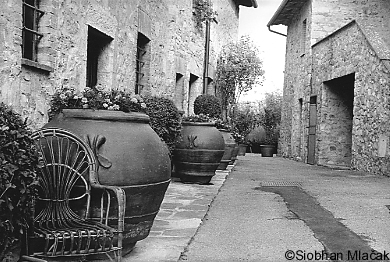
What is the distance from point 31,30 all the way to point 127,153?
2.77m

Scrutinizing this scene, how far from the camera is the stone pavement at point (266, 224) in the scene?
328cm

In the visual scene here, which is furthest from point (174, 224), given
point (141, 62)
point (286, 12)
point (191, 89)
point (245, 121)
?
point (245, 121)

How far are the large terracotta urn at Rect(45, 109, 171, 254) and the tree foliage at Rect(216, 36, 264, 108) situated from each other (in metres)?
12.2

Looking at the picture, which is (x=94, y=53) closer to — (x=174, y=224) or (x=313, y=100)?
(x=174, y=224)

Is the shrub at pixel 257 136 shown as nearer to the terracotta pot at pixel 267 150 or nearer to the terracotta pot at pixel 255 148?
the terracotta pot at pixel 255 148

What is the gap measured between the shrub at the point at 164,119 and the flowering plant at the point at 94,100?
295cm

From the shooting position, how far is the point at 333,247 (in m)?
3.43

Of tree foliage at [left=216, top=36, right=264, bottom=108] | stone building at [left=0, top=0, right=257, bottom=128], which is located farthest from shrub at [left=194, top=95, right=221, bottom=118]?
tree foliage at [left=216, top=36, right=264, bottom=108]

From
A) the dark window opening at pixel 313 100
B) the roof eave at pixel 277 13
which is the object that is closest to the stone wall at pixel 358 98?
the dark window opening at pixel 313 100

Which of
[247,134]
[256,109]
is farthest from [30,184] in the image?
[256,109]

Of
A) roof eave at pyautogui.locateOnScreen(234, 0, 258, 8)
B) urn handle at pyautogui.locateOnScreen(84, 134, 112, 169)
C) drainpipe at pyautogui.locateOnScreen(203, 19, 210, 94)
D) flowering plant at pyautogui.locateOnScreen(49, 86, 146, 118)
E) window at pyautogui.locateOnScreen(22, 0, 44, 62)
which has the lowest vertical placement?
urn handle at pyautogui.locateOnScreen(84, 134, 112, 169)

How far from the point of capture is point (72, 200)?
9.05 ft

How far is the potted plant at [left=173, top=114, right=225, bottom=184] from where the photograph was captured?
6.79 metres

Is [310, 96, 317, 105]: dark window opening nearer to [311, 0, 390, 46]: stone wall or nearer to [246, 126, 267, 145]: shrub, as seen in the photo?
[311, 0, 390, 46]: stone wall
